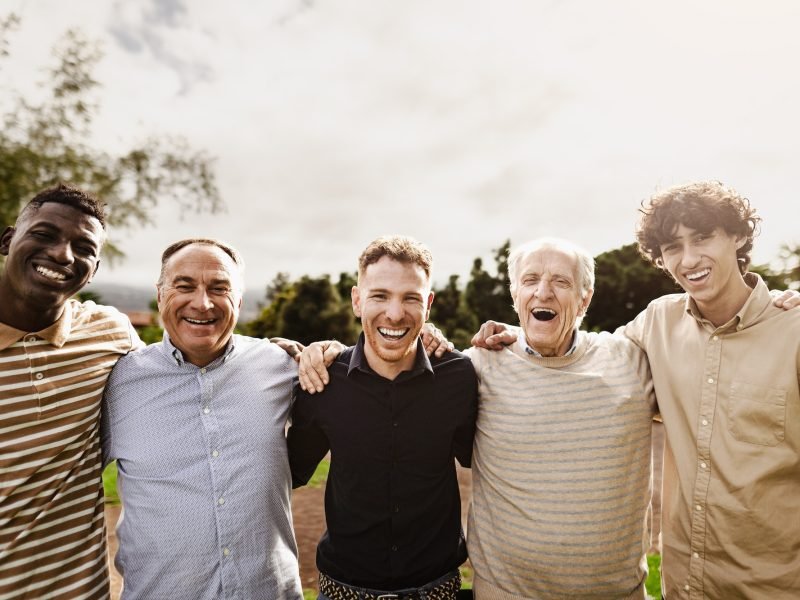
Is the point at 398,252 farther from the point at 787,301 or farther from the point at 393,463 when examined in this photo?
the point at 787,301

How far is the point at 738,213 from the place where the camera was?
3.17 m

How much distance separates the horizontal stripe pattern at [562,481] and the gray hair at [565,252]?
455mm

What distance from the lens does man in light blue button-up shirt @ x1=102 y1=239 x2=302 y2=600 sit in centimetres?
263

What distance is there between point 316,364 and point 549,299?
4.65 feet

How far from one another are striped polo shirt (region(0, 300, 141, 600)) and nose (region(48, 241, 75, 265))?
0.33 metres

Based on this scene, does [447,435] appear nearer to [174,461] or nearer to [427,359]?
[427,359]

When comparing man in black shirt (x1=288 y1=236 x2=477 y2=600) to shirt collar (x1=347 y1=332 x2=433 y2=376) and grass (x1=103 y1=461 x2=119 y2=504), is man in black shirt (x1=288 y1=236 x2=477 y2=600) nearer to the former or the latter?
shirt collar (x1=347 y1=332 x2=433 y2=376)

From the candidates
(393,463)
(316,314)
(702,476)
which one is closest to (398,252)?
(393,463)

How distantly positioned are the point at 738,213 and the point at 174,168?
49.0ft

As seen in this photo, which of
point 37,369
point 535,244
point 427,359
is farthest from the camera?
point 535,244

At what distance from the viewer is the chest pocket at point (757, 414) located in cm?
280

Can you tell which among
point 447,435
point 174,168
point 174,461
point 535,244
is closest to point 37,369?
point 174,461

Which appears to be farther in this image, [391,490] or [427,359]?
[427,359]

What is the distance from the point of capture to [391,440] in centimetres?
291
